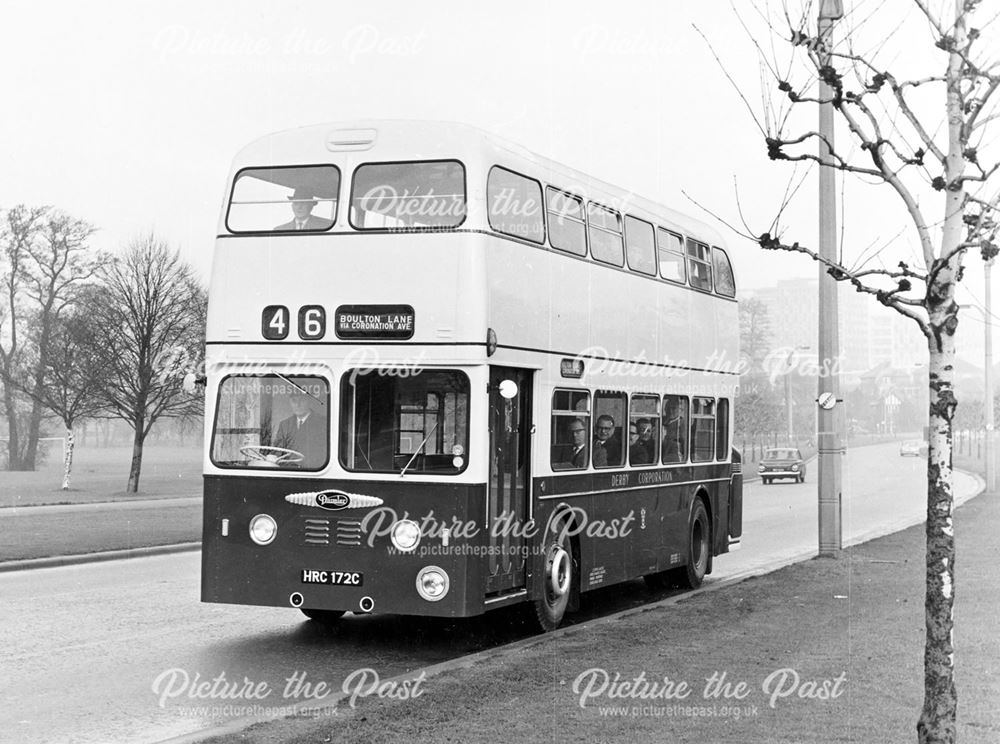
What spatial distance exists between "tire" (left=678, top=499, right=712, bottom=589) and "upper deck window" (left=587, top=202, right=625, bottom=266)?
14.5 feet

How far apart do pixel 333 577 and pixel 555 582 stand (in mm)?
2504

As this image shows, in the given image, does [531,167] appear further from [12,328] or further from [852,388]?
[852,388]

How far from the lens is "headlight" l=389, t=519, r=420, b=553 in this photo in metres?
11.2

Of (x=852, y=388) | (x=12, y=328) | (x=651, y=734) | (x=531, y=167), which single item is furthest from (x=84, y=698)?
(x=852, y=388)

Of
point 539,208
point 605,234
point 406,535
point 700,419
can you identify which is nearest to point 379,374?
point 406,535

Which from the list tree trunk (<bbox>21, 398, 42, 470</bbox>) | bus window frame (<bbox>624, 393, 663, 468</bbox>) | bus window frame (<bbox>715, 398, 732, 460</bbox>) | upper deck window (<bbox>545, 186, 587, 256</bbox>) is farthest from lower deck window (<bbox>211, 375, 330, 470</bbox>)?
tree trunk (<bbox>21, 398, 42, 470</bbox>)

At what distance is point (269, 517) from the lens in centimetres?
1140

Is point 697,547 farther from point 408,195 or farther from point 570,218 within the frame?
point 408,195

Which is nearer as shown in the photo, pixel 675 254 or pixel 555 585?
pixel 555 585

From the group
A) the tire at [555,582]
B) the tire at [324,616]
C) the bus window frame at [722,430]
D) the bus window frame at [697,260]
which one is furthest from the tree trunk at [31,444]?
the tire at [555,582]

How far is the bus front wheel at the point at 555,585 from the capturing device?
41.5 feet

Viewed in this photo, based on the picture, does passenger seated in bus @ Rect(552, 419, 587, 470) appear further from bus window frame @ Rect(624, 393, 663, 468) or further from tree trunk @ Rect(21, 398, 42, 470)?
tree trunk @ Rect(21, 398, 42, 470)

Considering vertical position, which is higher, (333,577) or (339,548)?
(339,548)

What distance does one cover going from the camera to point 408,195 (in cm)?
1147
